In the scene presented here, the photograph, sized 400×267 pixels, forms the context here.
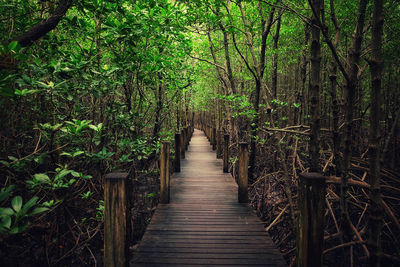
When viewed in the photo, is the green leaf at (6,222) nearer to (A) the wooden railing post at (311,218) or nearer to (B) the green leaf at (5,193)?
(B) the green leaf at (5,193)

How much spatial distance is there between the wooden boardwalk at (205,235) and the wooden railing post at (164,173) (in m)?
0.18

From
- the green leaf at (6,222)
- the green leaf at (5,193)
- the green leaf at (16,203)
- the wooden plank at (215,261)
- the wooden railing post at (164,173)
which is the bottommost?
the wooden plank at (215,261)

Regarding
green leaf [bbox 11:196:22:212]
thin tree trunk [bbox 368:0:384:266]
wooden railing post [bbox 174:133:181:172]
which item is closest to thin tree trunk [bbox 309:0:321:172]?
thin tree trunk [bbox 368:0:384:266]

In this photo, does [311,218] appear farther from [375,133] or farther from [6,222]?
[6,222]

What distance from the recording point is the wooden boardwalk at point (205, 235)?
262 centimetres

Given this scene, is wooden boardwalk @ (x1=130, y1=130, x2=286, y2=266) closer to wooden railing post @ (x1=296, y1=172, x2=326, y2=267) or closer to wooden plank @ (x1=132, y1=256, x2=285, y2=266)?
wooden plank @ (x1=132, y1=256, x2=285, y2=266)

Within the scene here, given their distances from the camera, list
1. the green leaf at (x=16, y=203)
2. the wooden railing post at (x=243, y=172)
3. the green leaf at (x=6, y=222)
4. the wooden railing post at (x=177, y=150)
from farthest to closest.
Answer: the wooden railing post at (x=177, y=150) → the wooden railing post at (x=243, y=172) → the green leaf at (x=16, y=203) → the green leaf at (x=6, y=222)

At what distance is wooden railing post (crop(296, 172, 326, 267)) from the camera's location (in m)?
Answer: 1.72

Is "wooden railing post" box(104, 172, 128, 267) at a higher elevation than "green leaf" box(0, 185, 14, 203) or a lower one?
lower

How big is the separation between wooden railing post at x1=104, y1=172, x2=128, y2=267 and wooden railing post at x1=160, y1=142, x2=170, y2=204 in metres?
2.47

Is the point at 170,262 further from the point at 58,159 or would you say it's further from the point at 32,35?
the point at 32,35

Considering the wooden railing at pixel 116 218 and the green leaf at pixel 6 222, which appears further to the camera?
the wooden railing at pixel 116 218

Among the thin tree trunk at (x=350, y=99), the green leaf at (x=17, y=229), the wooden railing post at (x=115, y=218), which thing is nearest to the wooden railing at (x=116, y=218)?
the wooden railing post at (x=115, y=218)

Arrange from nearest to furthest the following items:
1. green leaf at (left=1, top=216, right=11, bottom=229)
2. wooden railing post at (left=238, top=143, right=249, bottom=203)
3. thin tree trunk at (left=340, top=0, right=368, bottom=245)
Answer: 1. green leaf at (left=1, top=216, right=11, bottom=229)
2. thin tree trunk at (left=340, top=0, right=368, bottom=245)
3. wooden railing post at (left=238, top=143, right=249, bottom=203)
